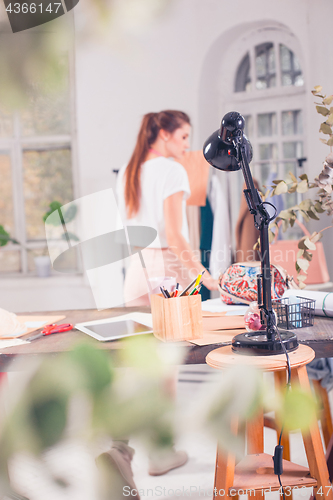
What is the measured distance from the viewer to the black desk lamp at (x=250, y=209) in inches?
26.8

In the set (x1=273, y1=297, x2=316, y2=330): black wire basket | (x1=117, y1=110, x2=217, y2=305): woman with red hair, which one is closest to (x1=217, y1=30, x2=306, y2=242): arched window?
(x1=117, y1=110, x2=217, y2=305): woman with red hair

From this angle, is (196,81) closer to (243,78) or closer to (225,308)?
(243,78)

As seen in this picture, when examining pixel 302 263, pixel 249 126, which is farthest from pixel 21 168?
pixel 302 263

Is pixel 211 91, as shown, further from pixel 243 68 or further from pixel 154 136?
pixel 154 136

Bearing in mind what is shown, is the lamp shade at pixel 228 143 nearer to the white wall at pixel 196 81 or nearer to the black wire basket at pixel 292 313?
the black wire basket at pixel 292 313

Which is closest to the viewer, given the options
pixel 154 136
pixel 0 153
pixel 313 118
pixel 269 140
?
pixel 154 136

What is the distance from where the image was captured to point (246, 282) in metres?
1.17

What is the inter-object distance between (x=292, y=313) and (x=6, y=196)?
2746 millimetres

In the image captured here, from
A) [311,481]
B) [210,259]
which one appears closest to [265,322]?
[311,481]

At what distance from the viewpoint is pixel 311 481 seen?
816mm

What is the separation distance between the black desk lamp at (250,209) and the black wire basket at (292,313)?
24cm

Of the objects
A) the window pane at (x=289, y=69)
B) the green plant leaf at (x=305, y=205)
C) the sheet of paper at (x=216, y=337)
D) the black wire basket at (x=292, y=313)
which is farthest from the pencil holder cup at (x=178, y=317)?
the window pane at (x=289, y=69)

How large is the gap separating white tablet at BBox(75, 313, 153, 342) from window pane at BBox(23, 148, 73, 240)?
2168 mm

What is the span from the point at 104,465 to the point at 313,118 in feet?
9.22
